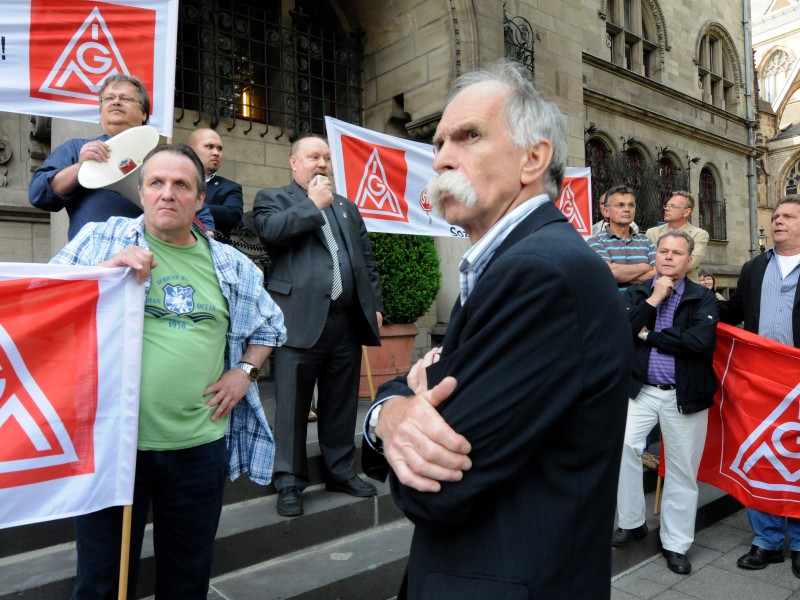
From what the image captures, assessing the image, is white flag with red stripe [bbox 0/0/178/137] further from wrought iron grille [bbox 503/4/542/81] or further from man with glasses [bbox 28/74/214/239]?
wrought iron grille [bbox 503/4/542/81]

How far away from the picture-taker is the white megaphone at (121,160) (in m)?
2.51

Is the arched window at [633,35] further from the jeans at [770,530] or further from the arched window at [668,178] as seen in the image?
the jeans at [770,530]

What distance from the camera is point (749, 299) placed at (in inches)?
167

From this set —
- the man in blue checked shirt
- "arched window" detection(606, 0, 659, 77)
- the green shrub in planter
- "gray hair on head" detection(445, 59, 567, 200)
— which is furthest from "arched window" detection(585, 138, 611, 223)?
"gray hair on head" detection(445, 59, 567, 200)

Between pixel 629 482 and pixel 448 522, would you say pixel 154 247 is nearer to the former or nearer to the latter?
pixel 448 522

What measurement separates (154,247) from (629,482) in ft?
10.6

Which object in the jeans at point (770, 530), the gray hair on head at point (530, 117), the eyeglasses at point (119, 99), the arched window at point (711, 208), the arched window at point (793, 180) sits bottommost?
the jeans at point (770, 530)

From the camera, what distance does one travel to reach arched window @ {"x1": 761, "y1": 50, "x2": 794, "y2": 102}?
47.7 m

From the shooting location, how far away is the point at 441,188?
1.40 m

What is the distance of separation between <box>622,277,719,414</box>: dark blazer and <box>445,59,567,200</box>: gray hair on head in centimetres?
268

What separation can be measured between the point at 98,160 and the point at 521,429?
2.24 m

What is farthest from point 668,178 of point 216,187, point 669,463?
point 216,187

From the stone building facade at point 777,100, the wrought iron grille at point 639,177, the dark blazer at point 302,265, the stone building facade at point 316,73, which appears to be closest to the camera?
the dark blazer at point 302,265

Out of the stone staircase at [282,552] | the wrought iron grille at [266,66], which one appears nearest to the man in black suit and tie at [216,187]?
the stone staircase at [282,552]
